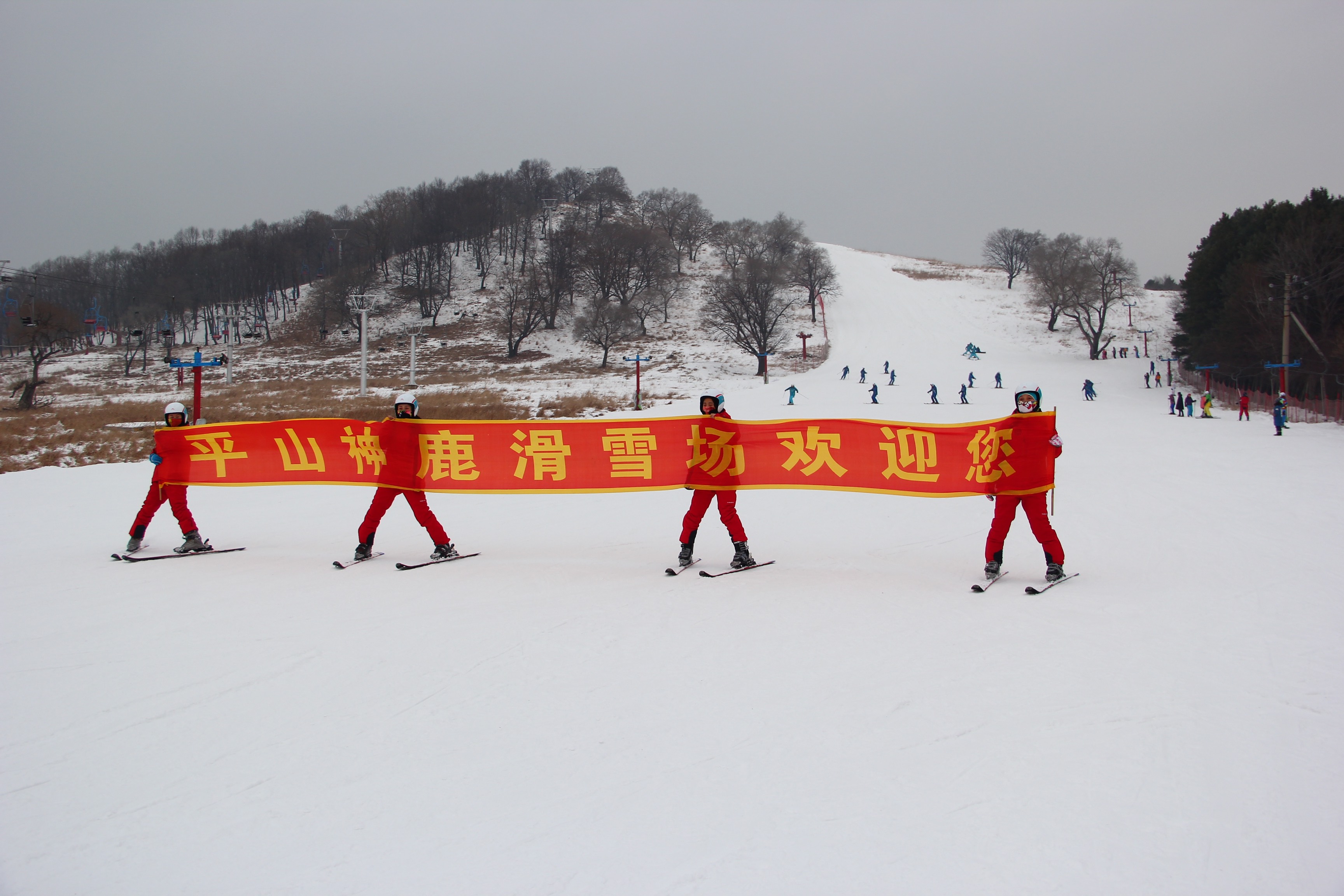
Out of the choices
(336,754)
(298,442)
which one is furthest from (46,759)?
(298,442)

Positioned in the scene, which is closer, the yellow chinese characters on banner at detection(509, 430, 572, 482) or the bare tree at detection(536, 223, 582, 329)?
the yellow chinese characters on banner at detection(509, 430, 572, 482)

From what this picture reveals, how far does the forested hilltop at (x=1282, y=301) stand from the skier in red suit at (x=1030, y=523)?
94.7 feet

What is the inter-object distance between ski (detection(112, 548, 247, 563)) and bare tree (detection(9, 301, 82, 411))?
111 ft

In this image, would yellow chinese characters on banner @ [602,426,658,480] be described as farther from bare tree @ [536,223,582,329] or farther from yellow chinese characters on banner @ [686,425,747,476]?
bare tree @ [536,223,582,329]

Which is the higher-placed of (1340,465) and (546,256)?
(546,256)

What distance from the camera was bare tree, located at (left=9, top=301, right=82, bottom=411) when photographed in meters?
34.5

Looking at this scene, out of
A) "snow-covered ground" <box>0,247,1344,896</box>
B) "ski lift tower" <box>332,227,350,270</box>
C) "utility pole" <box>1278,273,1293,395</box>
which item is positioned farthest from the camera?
"ski lift tower" <box>332,227,350,270</box>

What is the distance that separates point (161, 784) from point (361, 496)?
10784 millimetres

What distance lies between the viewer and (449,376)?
173 feet

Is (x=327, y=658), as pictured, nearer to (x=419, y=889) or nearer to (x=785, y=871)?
(x=419, y=889)

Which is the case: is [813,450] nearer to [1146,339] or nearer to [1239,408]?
[1239,408]

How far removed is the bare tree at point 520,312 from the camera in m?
66.6

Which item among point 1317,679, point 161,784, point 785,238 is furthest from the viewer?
point 785,238

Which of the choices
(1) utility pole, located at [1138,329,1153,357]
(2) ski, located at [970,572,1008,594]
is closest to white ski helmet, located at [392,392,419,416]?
(2) ski, located at [970,572,1008,594]
